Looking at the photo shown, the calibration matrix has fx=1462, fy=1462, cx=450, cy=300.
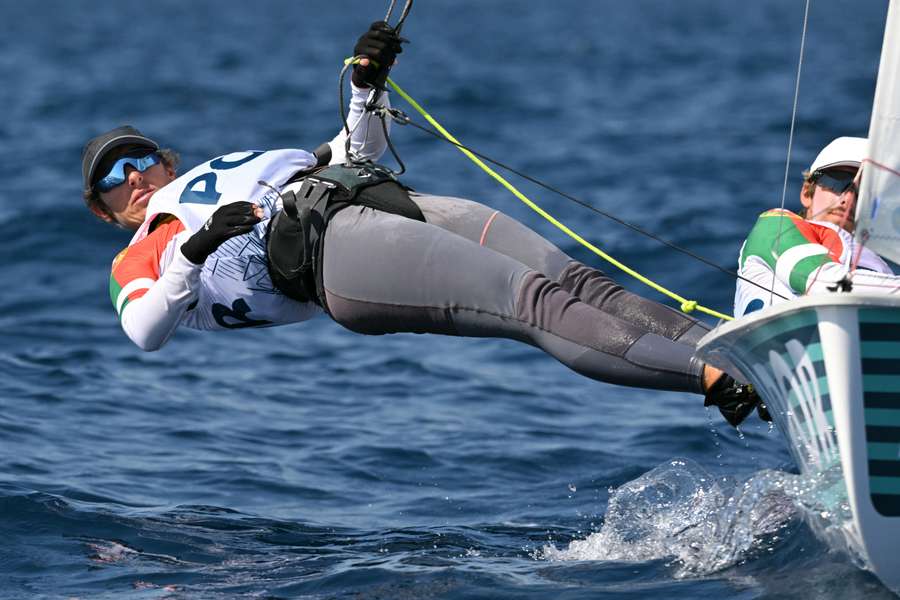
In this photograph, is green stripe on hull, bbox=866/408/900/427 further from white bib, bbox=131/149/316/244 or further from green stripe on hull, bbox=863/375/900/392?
white bib, bbox=131/149/316/244

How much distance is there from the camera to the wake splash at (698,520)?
4.79 meters

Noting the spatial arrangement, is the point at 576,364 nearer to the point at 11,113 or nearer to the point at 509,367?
the point at 509,367

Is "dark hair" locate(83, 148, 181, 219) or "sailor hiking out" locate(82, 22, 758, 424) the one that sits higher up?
"dark hair" locate(83, 148, 181, 219)

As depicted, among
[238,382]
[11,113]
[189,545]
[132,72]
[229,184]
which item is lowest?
[189,545]

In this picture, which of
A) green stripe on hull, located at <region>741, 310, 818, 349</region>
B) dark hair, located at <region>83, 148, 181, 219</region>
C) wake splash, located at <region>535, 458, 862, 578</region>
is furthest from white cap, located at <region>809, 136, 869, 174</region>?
dark hair, located at <region>83, 148, 181, 219</region>

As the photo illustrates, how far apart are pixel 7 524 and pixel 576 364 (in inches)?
99.3

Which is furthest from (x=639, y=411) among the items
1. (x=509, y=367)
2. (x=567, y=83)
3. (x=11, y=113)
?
(x=567, y=83)

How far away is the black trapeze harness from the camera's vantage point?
4852 millimetres

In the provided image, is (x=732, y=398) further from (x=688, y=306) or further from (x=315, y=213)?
(x=315, y=213)

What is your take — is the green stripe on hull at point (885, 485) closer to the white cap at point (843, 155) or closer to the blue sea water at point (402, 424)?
the blue sea water at point (402, 424)

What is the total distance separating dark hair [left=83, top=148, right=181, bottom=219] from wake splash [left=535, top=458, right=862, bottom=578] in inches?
80.7

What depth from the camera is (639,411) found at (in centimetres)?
805

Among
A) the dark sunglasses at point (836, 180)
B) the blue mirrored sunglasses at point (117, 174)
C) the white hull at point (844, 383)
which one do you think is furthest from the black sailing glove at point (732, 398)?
the blue mirrored sunglasses at point (117, 174)

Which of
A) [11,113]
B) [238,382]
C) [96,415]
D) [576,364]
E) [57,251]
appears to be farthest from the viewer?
[11,113]
